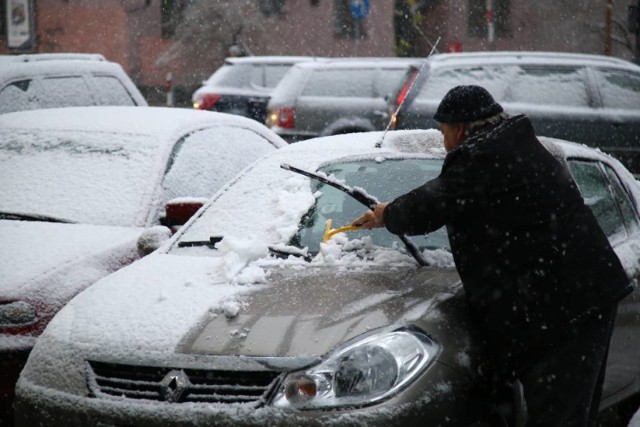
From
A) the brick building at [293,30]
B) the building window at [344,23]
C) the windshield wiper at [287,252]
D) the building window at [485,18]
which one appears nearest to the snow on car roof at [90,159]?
the windshield wiper at [287,252]

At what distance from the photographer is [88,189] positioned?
20.3 ft

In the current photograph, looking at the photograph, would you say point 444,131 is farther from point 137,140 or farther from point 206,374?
point 137,140

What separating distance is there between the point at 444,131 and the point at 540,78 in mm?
9666

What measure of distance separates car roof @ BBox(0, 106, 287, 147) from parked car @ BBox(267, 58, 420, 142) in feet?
25.6

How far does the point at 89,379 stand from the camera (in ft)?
12.5

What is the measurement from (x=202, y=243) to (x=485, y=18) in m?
30.5

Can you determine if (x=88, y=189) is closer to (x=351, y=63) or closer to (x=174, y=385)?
(x=174, y=385)

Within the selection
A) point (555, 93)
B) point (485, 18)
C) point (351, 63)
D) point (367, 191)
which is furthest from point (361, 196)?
point (485, 18)

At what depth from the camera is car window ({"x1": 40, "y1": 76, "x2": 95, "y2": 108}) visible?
9.73 meters

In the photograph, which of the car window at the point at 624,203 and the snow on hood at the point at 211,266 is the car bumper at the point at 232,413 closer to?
the snow on hood at the point at 211,266

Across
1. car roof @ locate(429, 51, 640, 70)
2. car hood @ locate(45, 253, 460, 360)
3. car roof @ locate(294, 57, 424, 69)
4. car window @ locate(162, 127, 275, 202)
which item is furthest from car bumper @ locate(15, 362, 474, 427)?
car roof @ locate(294, 57, 424, 69)

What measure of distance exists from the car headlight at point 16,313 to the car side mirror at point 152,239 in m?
0.57

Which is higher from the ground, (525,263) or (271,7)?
(525,263)

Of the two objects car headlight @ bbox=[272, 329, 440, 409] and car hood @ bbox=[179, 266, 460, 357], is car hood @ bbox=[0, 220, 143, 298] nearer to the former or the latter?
car hood @ bbox=[179, 266, 460, 357]
